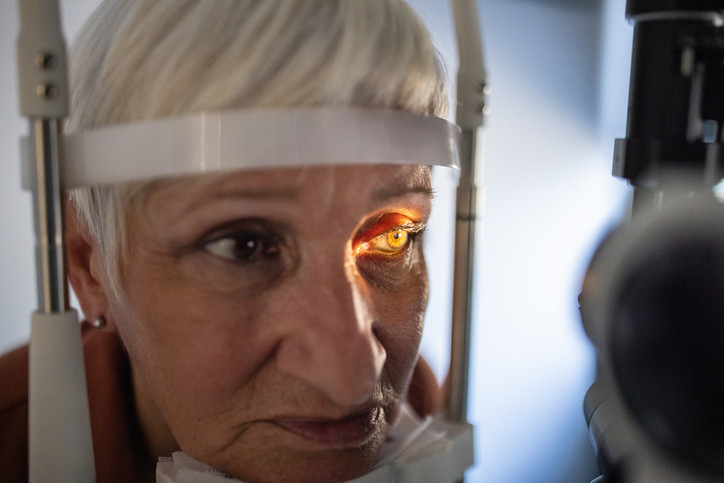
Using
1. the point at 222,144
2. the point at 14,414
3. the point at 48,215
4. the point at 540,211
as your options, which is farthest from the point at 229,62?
the point at 540,211

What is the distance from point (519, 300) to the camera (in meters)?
1.53

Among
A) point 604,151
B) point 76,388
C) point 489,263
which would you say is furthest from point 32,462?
point 604,151

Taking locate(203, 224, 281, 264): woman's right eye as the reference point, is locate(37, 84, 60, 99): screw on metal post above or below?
above

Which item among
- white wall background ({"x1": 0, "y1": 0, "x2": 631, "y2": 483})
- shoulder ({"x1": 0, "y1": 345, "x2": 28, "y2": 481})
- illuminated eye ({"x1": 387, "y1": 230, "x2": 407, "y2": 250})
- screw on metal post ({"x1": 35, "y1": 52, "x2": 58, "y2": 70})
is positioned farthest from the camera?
white wall background ({"x1": 0, "y1": 0, "x2": 631, "y2": 483})

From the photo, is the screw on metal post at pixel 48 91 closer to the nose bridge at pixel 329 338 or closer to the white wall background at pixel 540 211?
the nose bridge at pixel 329 338

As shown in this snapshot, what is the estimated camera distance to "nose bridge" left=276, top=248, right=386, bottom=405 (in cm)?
58

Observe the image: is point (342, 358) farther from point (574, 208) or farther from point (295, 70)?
point (574, 208)

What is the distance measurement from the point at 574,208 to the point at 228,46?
1.18 m

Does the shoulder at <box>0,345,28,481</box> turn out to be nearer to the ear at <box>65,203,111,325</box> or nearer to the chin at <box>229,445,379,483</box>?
the ear at <box>65,203,111,325</box>

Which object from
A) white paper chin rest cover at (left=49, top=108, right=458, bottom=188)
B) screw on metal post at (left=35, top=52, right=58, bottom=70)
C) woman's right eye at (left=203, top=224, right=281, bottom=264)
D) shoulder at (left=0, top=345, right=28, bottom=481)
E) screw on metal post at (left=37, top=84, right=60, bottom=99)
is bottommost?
shoulder at (left=0, top=345, right=28, bottom=481)

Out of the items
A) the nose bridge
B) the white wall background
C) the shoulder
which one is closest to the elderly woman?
the nose bridge

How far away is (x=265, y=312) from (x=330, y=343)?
0.22 ft

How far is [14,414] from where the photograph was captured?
0.84 meters

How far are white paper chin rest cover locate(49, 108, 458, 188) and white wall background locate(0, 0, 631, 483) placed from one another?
73 centimetres
